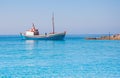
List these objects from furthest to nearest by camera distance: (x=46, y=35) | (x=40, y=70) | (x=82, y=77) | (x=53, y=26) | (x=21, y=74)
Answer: (x=46, y=35) → (x=53, y=26) → (x=40, y=70) → (x=21, y=74) → (x=82, y=77)

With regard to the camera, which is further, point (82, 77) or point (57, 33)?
point (57, 33)

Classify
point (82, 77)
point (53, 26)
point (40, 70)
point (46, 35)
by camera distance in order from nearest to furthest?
point (82, 77) < point (40, 70) < point (53, 26) < point (46, 35)

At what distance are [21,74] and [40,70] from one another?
6.99 ft

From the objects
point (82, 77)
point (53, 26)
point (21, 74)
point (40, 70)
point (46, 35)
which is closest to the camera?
point (82, 77)

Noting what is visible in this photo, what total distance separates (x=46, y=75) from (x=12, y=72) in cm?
271

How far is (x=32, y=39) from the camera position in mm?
97312

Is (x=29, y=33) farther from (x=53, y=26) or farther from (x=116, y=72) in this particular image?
(x=116, y=72)

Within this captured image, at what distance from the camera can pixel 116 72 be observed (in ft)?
75.7

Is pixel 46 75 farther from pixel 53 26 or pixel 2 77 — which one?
pixel 53 26

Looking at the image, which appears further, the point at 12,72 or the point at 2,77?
the point at 12,72

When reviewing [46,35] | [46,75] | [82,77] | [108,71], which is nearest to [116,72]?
[108,71]

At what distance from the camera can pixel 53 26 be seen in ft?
289

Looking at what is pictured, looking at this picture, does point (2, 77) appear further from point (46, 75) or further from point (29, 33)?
point (29, 33)

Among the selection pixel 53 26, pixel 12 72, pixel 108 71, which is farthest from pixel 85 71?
pixel 53 26
